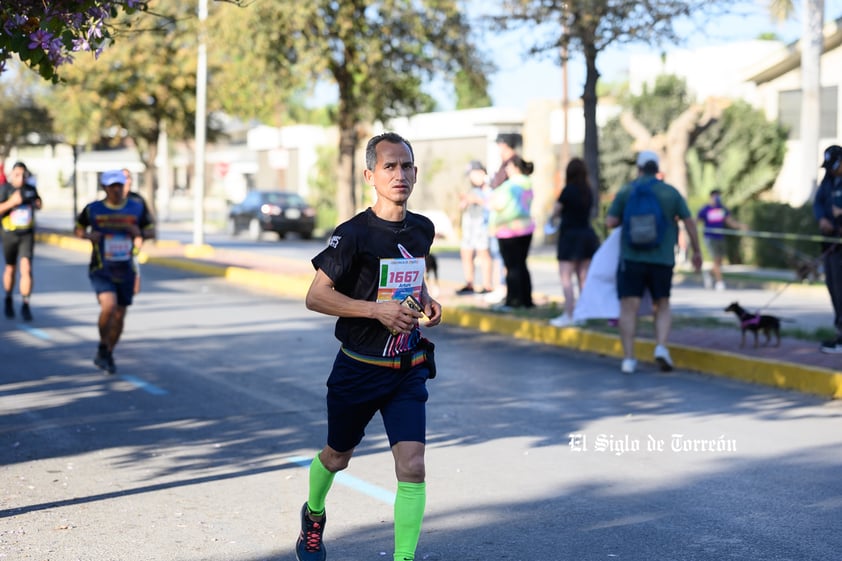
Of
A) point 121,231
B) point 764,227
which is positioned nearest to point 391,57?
point 764,227

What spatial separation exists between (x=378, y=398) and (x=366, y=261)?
55 cm

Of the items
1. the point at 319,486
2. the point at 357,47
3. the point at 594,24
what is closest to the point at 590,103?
the point at 594,24

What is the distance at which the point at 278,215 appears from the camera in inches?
1629

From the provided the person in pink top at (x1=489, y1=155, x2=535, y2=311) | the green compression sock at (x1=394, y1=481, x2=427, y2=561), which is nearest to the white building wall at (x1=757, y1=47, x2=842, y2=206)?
the person in pink top at (x1=489, y1=155, x2=535, y2=311)

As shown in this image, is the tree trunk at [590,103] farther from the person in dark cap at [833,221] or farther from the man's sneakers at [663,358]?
the man's sneakers at [663,358]

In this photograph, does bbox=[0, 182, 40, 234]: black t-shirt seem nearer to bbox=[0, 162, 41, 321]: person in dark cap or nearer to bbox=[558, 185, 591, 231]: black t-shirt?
bbox=[0, 162, 41, 321]: person in dark cap

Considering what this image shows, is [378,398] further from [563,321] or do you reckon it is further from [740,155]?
[740,155]

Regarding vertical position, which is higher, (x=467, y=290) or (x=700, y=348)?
(x=467, y=290)

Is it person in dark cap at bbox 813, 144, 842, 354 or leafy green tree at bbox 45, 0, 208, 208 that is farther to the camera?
leafy green tree at bbox 45, 0, 208, 208

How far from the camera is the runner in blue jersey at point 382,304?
5039 mm

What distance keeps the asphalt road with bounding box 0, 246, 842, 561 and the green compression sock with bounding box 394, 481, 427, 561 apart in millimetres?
766

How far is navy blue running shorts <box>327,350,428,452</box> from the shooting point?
5074 mm

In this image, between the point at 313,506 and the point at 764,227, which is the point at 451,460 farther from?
the point at 764,227

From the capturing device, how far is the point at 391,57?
27781 millimetres
